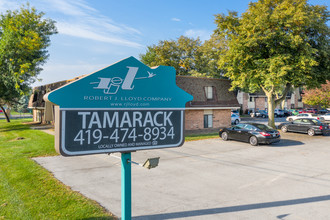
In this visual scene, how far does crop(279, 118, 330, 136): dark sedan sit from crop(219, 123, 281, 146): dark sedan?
7.16 m

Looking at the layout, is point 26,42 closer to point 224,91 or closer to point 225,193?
point 224,91

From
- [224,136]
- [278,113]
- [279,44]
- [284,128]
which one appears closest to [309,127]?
[284,128]

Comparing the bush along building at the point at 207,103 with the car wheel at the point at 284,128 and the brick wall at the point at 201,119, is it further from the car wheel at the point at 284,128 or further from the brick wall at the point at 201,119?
the car wheel at the point at 284,128

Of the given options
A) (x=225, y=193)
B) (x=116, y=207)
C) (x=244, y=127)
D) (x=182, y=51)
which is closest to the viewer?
(x=116, y=207)

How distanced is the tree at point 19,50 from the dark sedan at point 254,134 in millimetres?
22191

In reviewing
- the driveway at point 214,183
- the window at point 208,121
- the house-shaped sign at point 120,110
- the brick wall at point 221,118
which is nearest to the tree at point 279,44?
the brick wall at point 221,118

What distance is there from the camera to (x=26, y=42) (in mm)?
26719

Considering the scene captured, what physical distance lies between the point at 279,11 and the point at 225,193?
1982 centimetres

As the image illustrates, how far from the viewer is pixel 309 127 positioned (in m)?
22.6

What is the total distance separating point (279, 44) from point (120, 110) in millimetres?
22796

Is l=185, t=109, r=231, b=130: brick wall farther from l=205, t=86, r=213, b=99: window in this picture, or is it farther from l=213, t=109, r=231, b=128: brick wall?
l=205, t=86, r=213, b=99: window

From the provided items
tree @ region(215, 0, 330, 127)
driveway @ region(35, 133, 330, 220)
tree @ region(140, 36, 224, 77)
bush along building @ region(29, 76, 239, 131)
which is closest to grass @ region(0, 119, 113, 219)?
driveway @ region(35, 133, 330, 220)

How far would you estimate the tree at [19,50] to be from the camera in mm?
26625

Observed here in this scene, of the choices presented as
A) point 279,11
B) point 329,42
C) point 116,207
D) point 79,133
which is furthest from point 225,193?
point 329,42
